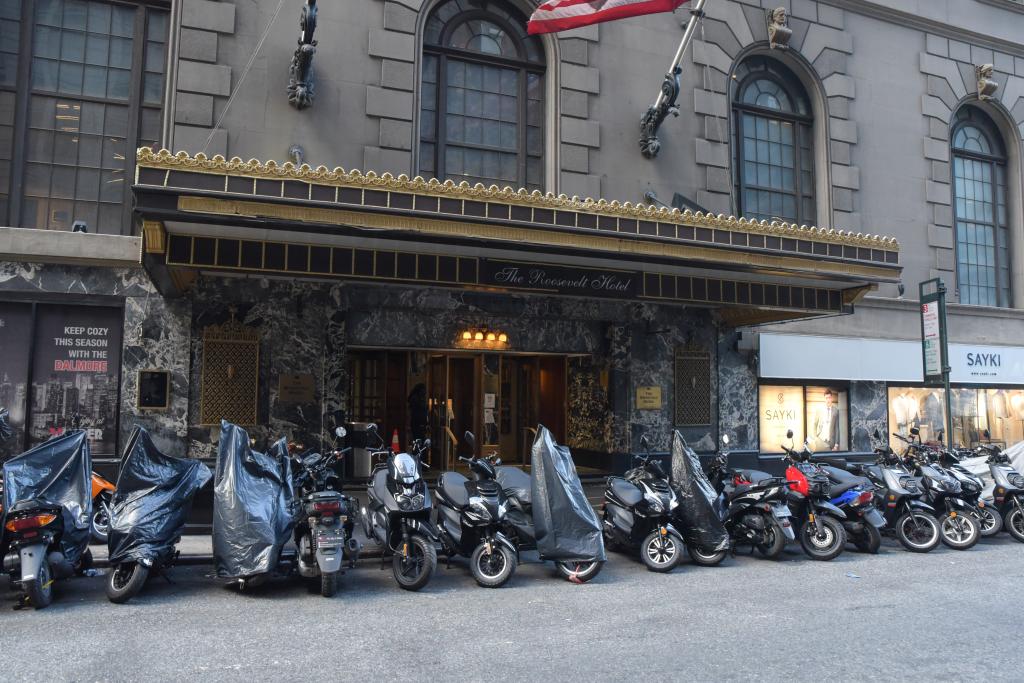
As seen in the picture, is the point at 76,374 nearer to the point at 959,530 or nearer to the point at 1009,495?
the point at 959,530

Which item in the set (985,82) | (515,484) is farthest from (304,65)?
(985,82)

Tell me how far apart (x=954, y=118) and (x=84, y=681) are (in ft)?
70.9

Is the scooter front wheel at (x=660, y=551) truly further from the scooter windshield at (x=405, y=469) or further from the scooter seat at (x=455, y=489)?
the scooter windshield at (x=405, y=469)

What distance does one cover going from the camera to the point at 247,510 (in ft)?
24.3

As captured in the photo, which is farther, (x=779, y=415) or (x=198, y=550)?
(x=779, y=415)

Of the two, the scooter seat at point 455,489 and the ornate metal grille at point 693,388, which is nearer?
the scooter seat at point 455,489

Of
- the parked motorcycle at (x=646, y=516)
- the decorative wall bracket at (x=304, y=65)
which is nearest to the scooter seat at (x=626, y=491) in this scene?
the parked motorcycle at (x=646, y=516)

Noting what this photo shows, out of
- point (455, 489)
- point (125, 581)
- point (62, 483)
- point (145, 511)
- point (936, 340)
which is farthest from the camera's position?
point (936, 340)

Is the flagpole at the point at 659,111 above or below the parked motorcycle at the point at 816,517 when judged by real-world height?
above

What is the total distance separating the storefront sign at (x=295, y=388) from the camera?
11.9 metres

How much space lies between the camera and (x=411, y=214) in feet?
31.6

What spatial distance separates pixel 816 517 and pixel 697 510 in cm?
174

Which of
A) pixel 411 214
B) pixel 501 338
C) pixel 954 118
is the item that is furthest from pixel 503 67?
pixel 954 118

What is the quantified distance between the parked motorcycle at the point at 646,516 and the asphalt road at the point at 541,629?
29 centimetres
